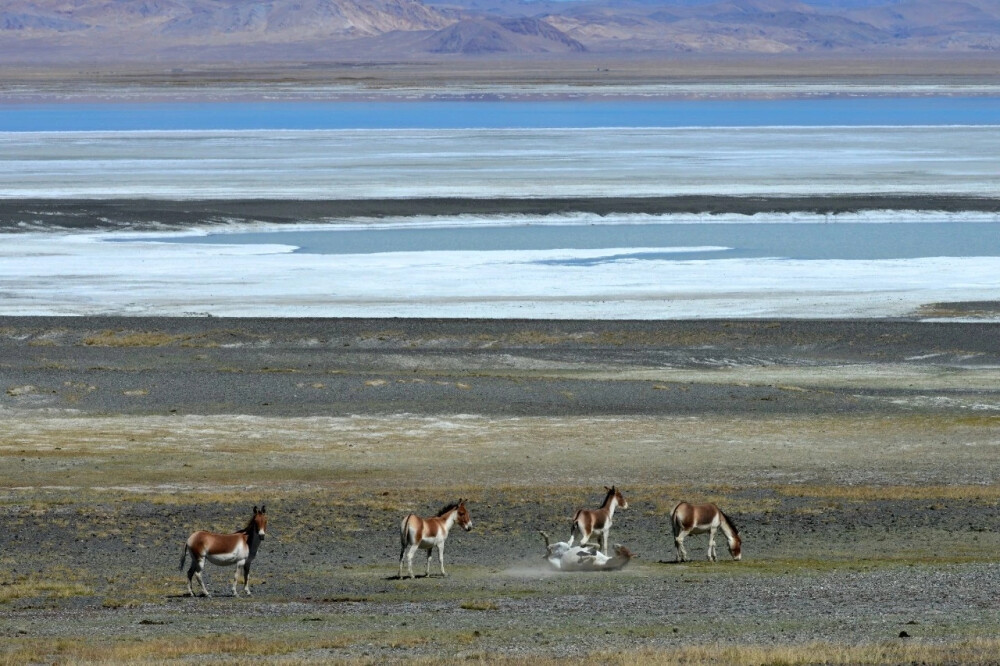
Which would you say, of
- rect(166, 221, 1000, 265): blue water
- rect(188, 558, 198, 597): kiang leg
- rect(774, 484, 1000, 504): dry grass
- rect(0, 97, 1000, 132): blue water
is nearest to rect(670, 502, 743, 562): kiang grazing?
rect(774, 484, 1000, 504): dry grass

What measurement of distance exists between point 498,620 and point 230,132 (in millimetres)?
66964

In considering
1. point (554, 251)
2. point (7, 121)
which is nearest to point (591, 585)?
point (554, 251)

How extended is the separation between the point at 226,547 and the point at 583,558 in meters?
3.32

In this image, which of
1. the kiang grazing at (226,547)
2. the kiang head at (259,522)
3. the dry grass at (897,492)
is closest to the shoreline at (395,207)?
the dry grass at (897,492)

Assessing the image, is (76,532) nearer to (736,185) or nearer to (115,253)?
(115,253)

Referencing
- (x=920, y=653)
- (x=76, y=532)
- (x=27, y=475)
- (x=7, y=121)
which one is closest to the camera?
(x=920, y=653)

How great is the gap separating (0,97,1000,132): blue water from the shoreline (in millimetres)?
32047

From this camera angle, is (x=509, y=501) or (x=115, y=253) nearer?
(x=509, y=501)

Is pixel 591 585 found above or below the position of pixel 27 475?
above

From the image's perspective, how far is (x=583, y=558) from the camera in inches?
539

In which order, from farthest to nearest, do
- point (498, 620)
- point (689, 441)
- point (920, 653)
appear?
point (689, 441), point (498, 620), point (920, 653)

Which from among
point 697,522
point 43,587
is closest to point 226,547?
point 43,587

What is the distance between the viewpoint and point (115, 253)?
39.2 m

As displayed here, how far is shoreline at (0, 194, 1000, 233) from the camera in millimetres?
44594
